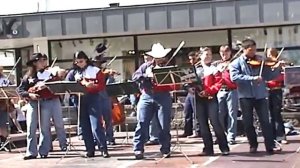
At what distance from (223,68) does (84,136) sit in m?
2.69

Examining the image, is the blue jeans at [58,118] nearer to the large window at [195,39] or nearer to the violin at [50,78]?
the violin at [50,78]

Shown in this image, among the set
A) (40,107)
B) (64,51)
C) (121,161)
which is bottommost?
(121,161)

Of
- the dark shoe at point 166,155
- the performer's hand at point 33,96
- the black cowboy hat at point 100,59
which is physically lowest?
the dark shoe at point 166,155

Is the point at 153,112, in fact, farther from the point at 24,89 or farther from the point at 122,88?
the point at 24,89

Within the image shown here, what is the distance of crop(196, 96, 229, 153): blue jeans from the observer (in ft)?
40.9

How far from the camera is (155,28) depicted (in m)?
23.1

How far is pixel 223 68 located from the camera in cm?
1334

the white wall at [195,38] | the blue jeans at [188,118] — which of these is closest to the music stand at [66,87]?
the blue jeans at [188,118]

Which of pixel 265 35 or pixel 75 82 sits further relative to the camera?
pixel 265 35

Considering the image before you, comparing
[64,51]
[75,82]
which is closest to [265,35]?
[64,51]

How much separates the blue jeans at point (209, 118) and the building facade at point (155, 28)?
32.3 ft

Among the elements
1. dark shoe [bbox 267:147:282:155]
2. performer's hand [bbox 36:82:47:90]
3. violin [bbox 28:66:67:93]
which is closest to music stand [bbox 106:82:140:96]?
violin [bbox 28:66:67:93]

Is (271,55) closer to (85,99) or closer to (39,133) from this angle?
(85,99)

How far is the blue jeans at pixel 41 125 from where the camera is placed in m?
13.6
